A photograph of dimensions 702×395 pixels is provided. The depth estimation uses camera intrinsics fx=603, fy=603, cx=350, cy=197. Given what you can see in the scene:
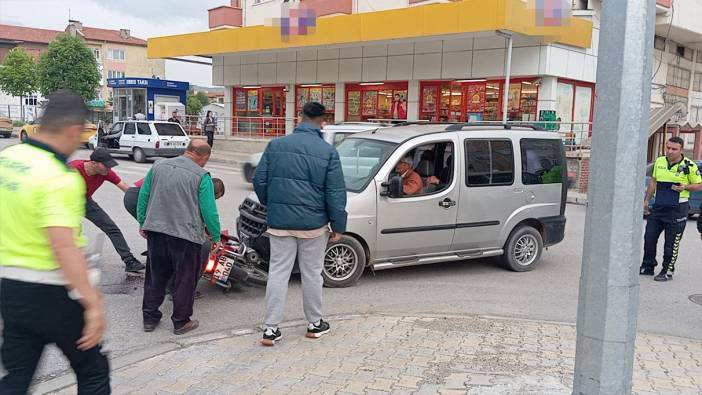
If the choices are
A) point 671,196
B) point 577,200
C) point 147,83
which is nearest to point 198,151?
point 671,196

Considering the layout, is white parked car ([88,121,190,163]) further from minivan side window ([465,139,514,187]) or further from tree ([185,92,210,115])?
tree ([185,92,210,115])

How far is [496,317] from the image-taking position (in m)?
5.87

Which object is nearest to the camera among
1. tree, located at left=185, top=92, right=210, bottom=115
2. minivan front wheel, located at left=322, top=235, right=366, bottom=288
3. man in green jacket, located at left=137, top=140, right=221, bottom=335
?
man in green jacket, located at left=137, top=140, right=221, bottom=335

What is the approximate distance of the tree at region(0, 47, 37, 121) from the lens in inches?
1959

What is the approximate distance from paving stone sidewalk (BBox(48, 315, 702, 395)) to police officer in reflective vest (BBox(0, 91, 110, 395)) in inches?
58.6

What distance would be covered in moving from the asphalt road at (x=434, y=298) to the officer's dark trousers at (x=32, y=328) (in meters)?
1.77

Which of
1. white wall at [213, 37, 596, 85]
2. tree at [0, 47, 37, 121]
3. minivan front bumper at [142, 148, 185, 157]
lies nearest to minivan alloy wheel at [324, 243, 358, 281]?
white wall at [213, 37, 596, 85]

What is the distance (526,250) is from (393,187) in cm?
234

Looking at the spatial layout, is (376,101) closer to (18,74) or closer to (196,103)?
(18,74)

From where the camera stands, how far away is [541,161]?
795 cm

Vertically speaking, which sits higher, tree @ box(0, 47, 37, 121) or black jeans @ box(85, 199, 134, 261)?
tree @ box(0, 47, 37, 121)

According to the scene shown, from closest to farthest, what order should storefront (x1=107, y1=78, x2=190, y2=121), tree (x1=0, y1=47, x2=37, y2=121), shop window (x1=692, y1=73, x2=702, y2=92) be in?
shop window (x1=692, y1=73, x2=702, y2=92) < storefront (x1=107, y1=78, x2=190, y2=121) < tree (x1=0, y1=47, x2=37, y2=121)

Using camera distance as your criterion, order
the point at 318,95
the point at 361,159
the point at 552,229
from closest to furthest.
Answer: the point at 361,159 < the point at 552,229 < the point at 318,95

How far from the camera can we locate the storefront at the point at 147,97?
31.7m
